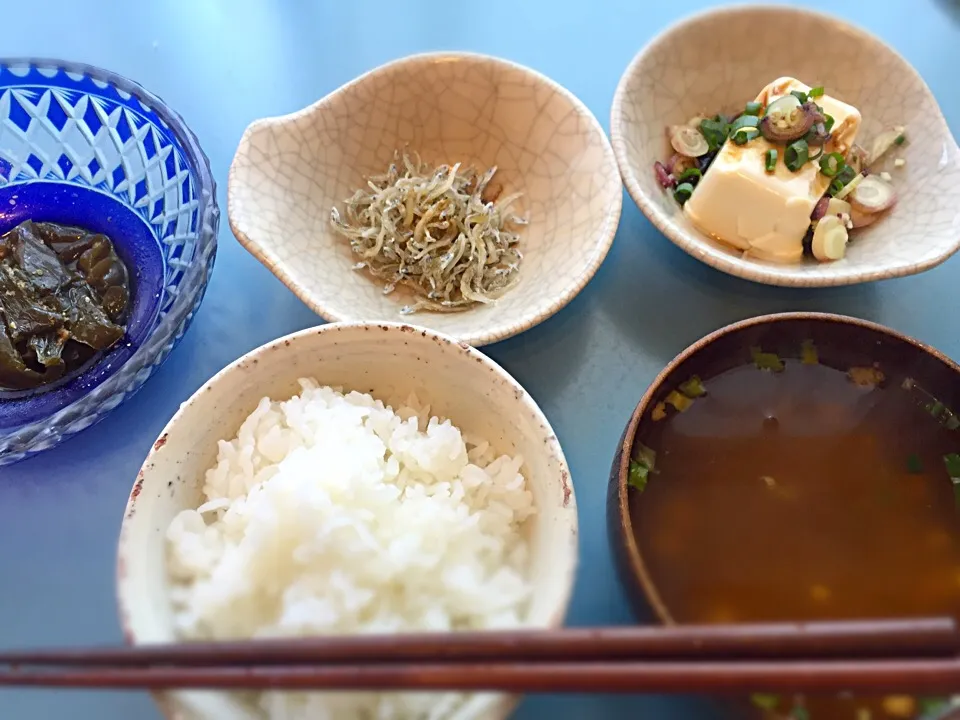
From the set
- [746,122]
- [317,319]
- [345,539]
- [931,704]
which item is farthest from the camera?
[746,122]

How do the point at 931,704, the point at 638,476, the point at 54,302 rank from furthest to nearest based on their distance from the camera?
the point at 54,302 → the point at 638,476 → the point at 931,704

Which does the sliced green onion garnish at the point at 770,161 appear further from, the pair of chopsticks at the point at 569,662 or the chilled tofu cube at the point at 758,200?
the pair of chopsticks at the point at 569,662

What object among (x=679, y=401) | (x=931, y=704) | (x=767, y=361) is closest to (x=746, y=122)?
(x=767, y=361)

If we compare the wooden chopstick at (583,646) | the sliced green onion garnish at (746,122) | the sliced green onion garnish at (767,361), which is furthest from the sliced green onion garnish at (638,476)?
the sliced green onion garnish at (746,122)

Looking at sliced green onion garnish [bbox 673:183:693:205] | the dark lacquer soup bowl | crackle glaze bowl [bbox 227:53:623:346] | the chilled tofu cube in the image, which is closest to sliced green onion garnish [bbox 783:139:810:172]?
the chilled tofu cube

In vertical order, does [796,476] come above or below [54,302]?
above

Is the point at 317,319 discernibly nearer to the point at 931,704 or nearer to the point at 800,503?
the point at 800,503
